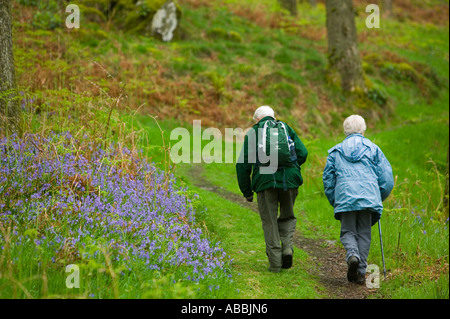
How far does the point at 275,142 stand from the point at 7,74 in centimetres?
424

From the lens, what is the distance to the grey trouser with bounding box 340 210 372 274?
5.13 m

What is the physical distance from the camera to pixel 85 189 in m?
5.69

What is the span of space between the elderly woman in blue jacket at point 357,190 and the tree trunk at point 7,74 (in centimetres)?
460

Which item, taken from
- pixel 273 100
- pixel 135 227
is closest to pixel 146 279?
pixel 135 227

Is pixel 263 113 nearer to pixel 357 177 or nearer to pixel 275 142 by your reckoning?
pixel 275 142

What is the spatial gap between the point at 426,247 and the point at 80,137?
5.23 meters

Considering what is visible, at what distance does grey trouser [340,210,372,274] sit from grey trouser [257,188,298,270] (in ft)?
2.11

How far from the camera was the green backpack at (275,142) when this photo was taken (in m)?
5.18

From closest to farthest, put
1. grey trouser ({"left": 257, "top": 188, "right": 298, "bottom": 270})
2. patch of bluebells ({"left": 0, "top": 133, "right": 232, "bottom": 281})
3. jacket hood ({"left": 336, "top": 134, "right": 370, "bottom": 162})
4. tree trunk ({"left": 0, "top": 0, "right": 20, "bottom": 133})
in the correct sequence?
patch of bluebells ({"left": 0, "top": 133, "right": 232, "bottom": 281}) → jacket hood ({"left": 336, "top": 134, "right": 370, "bottom": 162}) → grey trouser ({"left": 257, "top": 188, "right": 298, "bottom": 270}) → tree trunk ({"left": 0, "top": 0, "right": 20, "bottom": 133})

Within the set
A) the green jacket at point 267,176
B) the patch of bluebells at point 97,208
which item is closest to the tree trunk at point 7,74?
the patch of bluebells at point 97,208

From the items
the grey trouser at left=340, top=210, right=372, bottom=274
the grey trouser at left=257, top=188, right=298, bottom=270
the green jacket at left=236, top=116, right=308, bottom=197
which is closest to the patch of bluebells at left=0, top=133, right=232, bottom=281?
the grey trouser at left=257, top=188, right=298, bottom=270

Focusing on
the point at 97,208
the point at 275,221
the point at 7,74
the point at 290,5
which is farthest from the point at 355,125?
the point at 290,5

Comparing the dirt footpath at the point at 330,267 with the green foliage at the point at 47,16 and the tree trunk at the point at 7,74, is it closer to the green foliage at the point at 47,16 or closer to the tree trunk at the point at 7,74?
the tree trunk at the point at 7,74

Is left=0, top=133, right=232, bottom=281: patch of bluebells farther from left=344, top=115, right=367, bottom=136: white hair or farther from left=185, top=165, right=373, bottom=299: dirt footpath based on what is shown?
left=344, top=115, right=367, bottom=136: white hair
